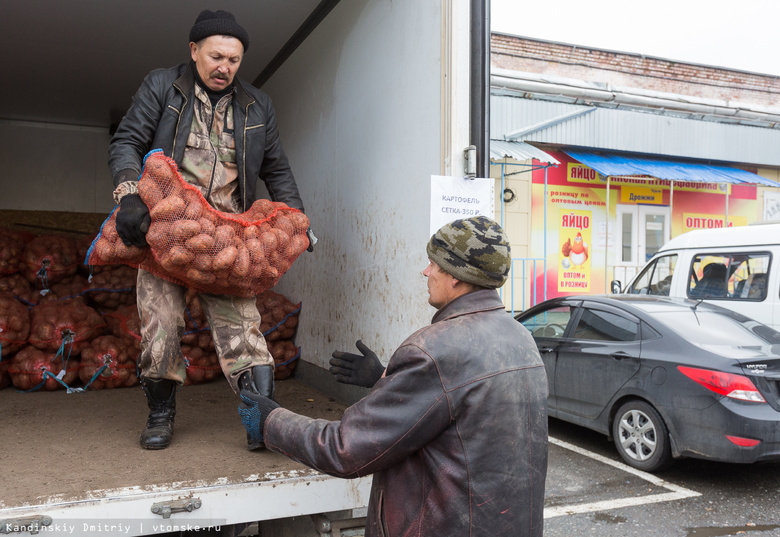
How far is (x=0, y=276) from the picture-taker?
5.19 meters

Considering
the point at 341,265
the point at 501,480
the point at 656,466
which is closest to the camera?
the point at 501,480

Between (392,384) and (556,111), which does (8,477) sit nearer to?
(392,384)

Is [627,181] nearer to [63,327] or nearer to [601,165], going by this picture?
[601,165]

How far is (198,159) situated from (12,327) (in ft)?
8.00

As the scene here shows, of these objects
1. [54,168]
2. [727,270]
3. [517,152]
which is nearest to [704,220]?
[517,152]

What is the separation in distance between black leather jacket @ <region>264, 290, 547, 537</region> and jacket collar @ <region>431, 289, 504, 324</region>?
4 cm

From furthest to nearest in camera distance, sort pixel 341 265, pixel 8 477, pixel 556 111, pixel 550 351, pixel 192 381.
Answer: pixel 556 111
pixel 550 351
pixel 192 381
pixel 341 265
pixel 8 477

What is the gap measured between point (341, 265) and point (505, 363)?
2.57 meters

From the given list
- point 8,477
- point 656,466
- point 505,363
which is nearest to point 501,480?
point 505,363

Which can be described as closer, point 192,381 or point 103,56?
point 192,381

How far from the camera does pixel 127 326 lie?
4805mm

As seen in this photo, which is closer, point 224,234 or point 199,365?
point 224,234

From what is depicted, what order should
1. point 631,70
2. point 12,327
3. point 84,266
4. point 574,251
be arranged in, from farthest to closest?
point 631,70 < point 574,251 < point 84,266 < point 12,327

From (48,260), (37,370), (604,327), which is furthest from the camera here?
(604,327)
